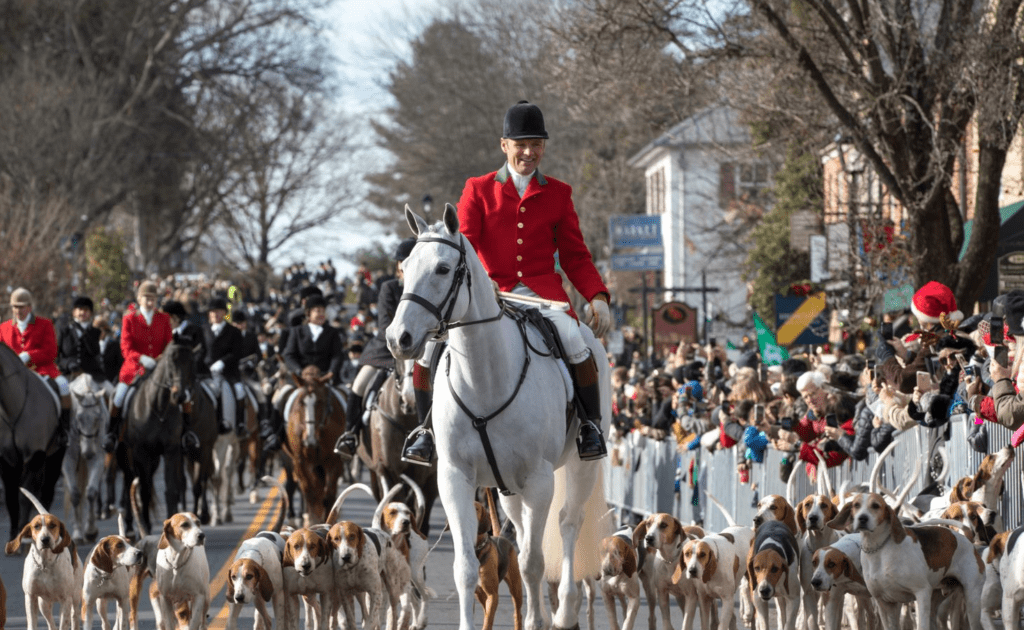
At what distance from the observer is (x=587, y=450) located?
395 inches

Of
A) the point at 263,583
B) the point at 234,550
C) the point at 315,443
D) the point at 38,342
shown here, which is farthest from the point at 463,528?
the point at 38,342

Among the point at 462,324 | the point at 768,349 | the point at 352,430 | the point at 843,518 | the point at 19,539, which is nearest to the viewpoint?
the point at 462,324

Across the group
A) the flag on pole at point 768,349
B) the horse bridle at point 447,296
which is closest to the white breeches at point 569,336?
the horse bridle at point 447,296

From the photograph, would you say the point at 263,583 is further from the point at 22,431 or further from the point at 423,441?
the point at 22,431

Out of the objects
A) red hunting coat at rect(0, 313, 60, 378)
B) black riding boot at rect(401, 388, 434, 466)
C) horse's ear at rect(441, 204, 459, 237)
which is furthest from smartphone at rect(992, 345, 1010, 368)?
red hunting coat at rect(0, 313, 60, 378)

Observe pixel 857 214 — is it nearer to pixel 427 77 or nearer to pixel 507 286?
pixel 507 286

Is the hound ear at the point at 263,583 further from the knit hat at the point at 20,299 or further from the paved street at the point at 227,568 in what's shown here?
the knit hat at the point at 20,299

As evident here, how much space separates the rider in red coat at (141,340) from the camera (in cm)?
1822

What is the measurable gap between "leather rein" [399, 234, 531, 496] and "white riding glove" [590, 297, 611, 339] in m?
0.65

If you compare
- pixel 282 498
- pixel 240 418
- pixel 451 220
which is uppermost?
pixel 451 220

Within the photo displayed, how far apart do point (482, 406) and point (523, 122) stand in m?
1.81

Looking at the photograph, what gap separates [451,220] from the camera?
8758 millimetres

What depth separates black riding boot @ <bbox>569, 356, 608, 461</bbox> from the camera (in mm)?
10016

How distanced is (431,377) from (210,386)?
1105 centimetres
